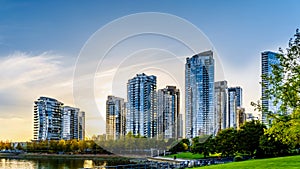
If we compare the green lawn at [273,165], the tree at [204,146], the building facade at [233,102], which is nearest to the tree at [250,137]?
the tree at [204,146]

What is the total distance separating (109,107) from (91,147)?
3463 inches

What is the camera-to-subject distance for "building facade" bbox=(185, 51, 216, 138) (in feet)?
123

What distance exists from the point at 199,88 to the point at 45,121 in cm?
13535

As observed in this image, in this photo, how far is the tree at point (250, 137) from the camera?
5544 centimetres

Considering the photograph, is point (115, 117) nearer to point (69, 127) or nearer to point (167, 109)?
point (167, 109)

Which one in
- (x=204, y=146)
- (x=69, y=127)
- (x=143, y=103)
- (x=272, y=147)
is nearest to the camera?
(x=143, y=103)

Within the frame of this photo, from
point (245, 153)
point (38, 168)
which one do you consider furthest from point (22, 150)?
point (245, 153)

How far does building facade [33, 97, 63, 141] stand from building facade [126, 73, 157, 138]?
13552 centimetres

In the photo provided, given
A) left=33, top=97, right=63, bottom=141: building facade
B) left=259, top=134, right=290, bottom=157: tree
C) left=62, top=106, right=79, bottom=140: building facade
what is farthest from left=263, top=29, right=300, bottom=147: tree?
left=33, top=97, right=63, bottom=141: building facade

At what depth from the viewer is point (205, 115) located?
48438mm

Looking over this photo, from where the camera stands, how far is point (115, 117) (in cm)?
3712

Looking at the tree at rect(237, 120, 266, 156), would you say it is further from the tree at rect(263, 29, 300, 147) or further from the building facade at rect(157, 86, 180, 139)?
the tree at rect(263, 29, 300, 147)

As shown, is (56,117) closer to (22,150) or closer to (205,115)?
(22,150)

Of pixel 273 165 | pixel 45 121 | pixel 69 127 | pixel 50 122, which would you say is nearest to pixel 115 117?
pixel 273 165
